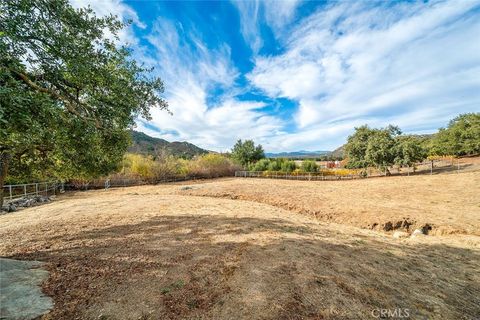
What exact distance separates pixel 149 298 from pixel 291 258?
10.3ft

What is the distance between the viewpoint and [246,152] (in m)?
48.1

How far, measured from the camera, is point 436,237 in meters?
8.12

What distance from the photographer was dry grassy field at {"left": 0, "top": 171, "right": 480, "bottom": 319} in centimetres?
331

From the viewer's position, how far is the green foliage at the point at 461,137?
3569 centimetres

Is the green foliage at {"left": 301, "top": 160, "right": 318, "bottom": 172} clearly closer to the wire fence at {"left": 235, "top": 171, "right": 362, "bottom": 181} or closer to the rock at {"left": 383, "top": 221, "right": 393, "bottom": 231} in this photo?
the wire fence at {"left": 235, "top": 171, "right": 362, "bottom": 181}

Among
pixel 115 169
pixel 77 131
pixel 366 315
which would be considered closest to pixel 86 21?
pixel 77 131

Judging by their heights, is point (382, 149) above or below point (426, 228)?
above

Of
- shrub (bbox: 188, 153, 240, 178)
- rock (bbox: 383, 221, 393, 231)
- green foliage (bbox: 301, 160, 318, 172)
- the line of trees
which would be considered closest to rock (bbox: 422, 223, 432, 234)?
rock (bbox: 383, 221, 393, 231)

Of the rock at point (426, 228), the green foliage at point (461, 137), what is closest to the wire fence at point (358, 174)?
the green foliage at point (461, 137)

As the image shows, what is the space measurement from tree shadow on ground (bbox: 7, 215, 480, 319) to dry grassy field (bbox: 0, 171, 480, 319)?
0.02m

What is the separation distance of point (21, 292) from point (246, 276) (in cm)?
355

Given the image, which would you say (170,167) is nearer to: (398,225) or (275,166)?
(275,166)

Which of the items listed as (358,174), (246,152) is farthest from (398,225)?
(246,152)

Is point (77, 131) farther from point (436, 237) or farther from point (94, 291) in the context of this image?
point (436, 237)
